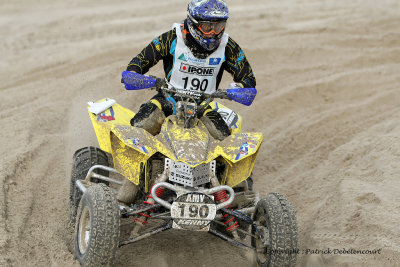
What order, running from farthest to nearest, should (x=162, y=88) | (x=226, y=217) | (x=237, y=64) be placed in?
1. (x=237, y=64)
2. (x=162, y=88)
3. (x=226, y=217)

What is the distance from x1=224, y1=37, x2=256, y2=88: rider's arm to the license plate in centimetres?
211

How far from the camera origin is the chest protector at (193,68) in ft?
21.8

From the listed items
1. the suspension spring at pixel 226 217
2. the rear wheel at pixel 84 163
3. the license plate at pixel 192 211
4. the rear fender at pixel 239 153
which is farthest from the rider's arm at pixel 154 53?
the license plate at pixel 192 211

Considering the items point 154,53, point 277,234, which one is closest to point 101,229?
point 277,234

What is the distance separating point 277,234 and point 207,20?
2.32 m

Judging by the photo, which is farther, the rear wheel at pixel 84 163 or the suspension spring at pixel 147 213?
the rear wheel at pixel 84 163

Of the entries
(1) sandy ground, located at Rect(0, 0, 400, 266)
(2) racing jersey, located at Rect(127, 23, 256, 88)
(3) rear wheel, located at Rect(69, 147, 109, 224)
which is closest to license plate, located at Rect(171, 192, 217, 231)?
(1) sandy ground, located at Rect(0, 0, 400, 266)

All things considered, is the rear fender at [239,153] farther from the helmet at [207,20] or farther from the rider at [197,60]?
the helmet at [207,20]

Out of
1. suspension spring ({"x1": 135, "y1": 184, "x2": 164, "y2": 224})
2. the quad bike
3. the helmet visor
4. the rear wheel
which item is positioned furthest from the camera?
the rear wheel

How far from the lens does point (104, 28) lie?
12648 mm

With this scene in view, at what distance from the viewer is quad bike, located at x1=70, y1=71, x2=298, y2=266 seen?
204 inches

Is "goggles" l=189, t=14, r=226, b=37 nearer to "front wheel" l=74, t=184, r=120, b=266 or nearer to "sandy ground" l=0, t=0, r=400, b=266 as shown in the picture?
"front wheel" l=74, t=184, r=120, b=266

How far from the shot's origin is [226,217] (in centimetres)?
577

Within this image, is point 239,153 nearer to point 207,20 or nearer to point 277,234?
point 277,234
